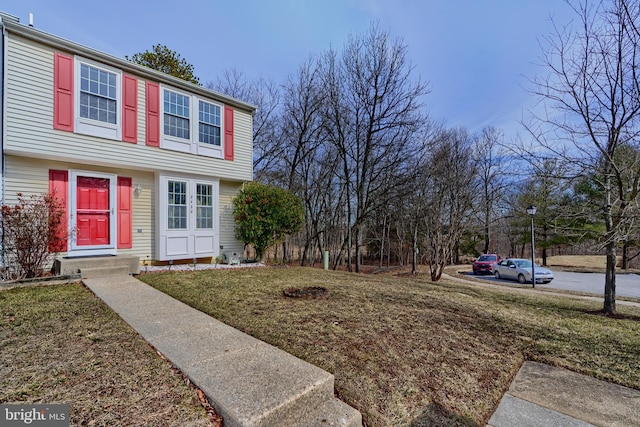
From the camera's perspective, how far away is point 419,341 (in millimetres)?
3211

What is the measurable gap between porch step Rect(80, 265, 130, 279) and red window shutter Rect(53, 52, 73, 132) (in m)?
3.20

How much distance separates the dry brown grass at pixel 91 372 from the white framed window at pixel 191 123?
5642 millimetres

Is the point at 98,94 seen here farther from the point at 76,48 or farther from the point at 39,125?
the point at 39,125

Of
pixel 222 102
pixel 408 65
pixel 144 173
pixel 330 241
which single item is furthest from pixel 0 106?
pixel 330 241

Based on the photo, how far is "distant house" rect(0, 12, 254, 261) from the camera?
5.95 metres

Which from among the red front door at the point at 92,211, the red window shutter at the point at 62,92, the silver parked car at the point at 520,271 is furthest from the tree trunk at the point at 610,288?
the red window shutter at the point at 62,92

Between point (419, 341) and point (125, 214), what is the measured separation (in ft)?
24.9

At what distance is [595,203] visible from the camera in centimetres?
586

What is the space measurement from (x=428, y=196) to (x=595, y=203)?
28.4 ft

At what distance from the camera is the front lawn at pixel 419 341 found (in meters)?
2.27

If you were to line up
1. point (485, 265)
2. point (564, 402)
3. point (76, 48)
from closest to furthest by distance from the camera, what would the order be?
1. point (564, 402)
2. point (76, 48)
3. point (485, 265)

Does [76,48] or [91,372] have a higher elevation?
[76,48]

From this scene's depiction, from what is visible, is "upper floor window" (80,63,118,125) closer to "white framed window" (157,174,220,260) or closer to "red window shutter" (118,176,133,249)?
"red window shutter" (118,176,133,249)

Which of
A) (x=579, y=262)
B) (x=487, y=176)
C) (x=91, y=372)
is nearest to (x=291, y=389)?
(x=91, y=372)
